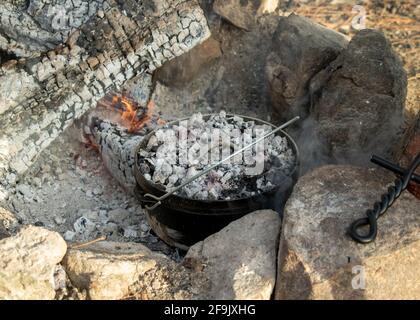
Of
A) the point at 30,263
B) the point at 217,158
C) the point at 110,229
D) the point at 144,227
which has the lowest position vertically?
the point at 144,227

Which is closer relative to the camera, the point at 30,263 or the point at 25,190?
the point at 30,263

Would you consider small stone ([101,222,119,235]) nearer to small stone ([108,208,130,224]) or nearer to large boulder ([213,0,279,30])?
small stone ([108,208,130,224])

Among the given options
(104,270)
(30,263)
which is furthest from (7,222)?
(104,270)

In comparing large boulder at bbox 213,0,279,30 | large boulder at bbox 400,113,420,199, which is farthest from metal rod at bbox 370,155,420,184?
large boulder at bbox 213,0,279,30

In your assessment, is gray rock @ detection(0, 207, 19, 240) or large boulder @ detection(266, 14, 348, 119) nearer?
gray rock @ detection(0, 207, 19, 240)

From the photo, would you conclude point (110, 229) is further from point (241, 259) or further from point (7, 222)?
point (241, 259)

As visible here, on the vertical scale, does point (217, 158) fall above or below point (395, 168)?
below
